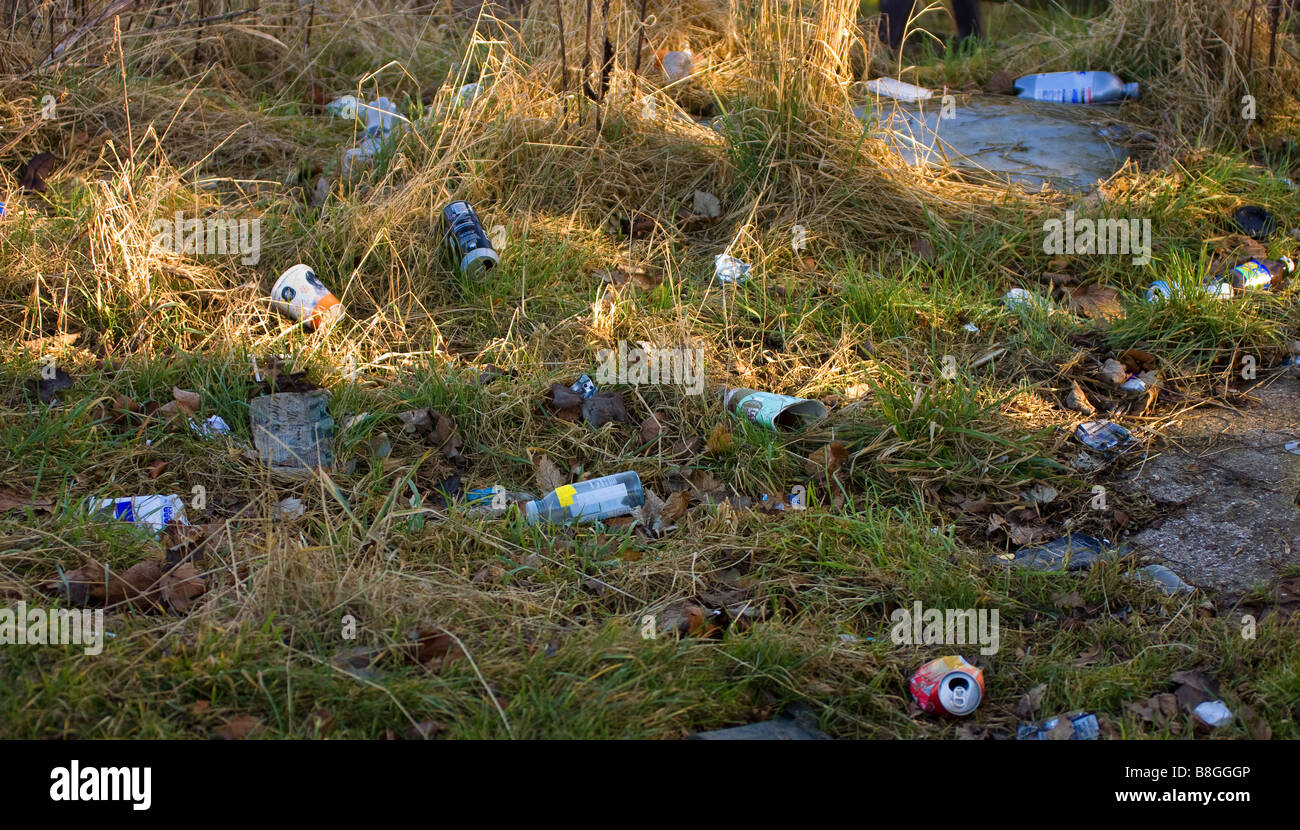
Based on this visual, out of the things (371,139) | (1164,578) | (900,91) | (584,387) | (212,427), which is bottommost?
(1164,578)

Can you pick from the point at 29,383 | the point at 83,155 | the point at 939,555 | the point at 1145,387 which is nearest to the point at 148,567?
the point at 29,383

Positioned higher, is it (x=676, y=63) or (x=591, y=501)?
(x=676, y=63)

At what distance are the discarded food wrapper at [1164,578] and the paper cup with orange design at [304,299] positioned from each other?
2488 millimetres

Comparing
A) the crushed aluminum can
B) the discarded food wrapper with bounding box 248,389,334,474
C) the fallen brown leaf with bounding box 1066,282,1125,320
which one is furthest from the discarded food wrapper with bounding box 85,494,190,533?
the fallen brown leaf with bounding box 1066,282,1125,320

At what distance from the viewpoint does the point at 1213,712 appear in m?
2.23

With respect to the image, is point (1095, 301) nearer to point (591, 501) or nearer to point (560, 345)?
point (560, 345)

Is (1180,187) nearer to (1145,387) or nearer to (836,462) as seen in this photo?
(1145,387)

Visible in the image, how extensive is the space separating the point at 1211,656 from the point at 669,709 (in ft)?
4.02

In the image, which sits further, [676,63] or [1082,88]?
[1082,88]

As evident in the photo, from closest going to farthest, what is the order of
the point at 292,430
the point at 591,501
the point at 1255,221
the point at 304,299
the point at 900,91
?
the point at 591,501
the point at 292,430
the point at 304,299
the point at 1255,221
the point at 900,91

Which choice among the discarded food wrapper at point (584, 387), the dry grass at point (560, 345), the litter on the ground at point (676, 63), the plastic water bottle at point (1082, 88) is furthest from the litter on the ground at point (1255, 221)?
the discarded food wrapper at point (584, 387)

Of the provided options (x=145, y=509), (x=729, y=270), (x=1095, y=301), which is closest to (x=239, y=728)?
(x=145, y=509)

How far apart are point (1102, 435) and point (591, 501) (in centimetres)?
155

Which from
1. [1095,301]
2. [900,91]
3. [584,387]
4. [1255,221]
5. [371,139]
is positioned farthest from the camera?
[900,91]
